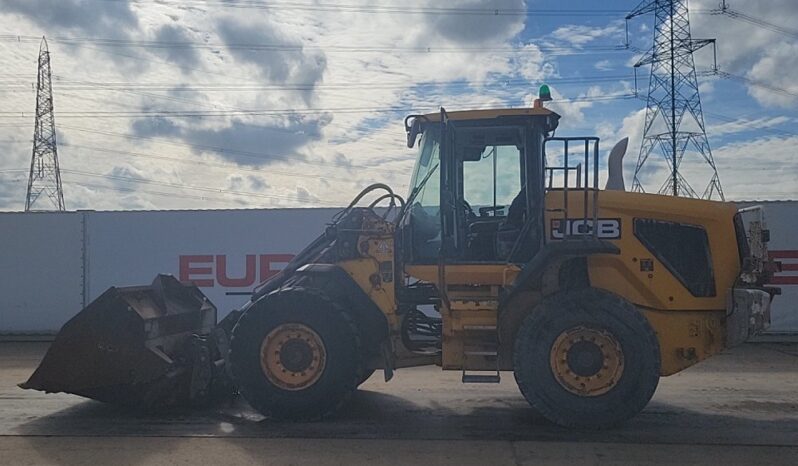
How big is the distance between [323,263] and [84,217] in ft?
32.2

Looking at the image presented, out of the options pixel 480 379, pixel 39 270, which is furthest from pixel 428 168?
pixel 39 270

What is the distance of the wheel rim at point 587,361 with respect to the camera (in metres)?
7.10

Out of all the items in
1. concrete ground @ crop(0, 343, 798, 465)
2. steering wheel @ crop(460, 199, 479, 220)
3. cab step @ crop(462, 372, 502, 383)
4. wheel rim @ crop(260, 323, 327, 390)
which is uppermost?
steering wheel @ crop(460, 199, 479, 220)

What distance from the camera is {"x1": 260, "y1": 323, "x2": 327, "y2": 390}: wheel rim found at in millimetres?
7453

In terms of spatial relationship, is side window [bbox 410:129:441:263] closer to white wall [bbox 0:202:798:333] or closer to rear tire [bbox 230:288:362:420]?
rear tire [bbox 230:288:362:420]

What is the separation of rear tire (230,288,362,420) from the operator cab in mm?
1084

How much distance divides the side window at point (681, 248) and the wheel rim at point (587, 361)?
1056mm

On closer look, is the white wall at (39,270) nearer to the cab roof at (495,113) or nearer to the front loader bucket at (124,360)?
the front loader bucket at (124,360)

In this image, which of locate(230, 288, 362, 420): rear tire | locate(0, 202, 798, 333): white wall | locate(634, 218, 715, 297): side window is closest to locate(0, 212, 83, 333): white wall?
locate(0, 202, 798, 333): white wall

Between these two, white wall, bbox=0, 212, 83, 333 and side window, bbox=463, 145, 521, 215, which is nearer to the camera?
side window, bbox=463, 145, 521, 215

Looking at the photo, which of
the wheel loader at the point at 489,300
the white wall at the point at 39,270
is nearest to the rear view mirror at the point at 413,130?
the wheel loader at the point at 489,300

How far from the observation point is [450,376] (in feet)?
35.8

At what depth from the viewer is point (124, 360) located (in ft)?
25.0

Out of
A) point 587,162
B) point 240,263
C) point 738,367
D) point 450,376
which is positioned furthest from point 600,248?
point 240,263
